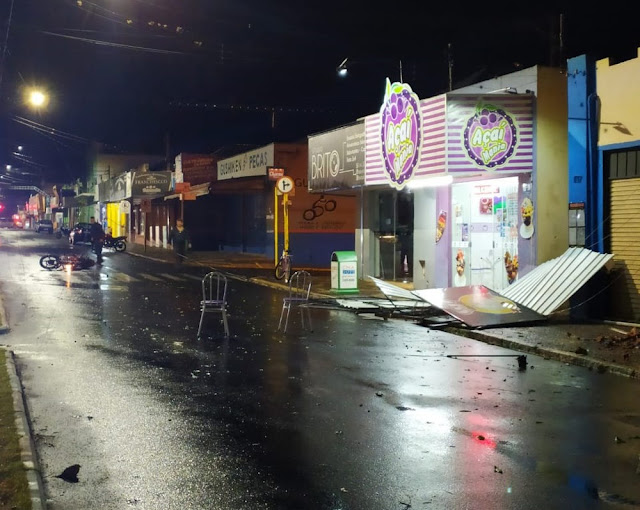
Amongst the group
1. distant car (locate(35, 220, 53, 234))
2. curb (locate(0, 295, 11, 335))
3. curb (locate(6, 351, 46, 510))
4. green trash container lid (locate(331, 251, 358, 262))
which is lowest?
curb (locate(6, 351, 46, 510))

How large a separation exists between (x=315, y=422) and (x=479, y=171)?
418 inches

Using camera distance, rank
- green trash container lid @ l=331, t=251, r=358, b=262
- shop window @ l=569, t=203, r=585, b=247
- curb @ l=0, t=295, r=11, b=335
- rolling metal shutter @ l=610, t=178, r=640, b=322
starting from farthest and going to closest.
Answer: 1. green trash container lid @ l=331, t=251, r=358, b=262
2. shop window @ l=569, t=203, r=585, b=247
3. rolling metal shutter @ l=610, t=178, r=640, b=322
4. curb @ l=0, t=295, r=11, b=335

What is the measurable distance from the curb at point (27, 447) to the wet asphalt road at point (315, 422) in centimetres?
13

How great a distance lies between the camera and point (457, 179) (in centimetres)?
1936

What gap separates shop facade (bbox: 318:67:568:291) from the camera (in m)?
16.3

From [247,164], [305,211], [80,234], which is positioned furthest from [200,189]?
[80,234]

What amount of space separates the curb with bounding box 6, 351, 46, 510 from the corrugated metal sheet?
9.64 m

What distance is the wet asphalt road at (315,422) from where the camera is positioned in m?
5.36

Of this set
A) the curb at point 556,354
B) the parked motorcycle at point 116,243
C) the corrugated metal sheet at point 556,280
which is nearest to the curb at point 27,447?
the curb at point 556,354

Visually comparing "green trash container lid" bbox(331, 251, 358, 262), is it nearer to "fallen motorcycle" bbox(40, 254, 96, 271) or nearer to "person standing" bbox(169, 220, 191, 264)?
"fallen motorcycle" bbox(40, 254, 96, 271)

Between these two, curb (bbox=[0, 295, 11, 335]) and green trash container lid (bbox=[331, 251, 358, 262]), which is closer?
curb (bbox=[0, 295, 11, 335])

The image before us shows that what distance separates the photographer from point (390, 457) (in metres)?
6.17

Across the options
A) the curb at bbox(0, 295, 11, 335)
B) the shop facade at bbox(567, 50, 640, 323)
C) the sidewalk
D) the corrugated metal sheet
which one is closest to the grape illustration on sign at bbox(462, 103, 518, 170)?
the shop facade at bbox(567, 50, 640, 323)

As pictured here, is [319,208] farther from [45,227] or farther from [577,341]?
[45,227]
